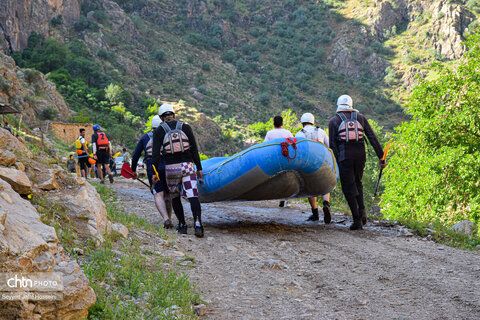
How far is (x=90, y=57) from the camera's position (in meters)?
84.1

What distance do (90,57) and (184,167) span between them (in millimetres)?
84944

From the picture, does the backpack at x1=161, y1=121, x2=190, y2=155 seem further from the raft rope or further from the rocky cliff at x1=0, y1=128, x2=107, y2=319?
the rocky cliff at x1=0, y1=128, x2=107, y2=319

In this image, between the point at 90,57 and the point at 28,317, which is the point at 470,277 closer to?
the point at 28,317

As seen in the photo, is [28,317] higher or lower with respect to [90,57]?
lower

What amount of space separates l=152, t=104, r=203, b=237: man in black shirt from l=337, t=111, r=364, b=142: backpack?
2333 mm

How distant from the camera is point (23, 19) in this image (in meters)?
71.8

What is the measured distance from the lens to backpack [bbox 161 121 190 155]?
6266 mm

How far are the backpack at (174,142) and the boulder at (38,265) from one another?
130 inches

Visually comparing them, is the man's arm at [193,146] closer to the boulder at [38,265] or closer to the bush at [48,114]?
the boulder at [38,265]

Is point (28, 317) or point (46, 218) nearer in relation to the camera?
point (28, 317)

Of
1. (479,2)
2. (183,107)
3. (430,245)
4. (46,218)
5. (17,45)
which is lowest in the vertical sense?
(430,245)

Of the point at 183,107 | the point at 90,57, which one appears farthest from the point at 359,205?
the point at 90,57

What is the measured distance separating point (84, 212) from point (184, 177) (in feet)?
6.48

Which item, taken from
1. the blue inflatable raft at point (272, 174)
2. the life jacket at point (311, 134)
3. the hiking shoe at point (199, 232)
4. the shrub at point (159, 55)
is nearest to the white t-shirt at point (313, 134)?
the life jacket at point (311, 134)
